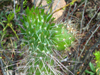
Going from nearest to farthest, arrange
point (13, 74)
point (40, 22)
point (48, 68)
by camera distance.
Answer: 1. point (40, 22)
2. point (48, 68)
3. point (13, 74)

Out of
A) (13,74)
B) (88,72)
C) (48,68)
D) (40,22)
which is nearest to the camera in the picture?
(40,22)

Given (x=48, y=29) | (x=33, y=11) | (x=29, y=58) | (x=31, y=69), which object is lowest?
(x=31, y=69)

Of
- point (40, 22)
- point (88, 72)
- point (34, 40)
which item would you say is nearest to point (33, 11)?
point (40, 22)

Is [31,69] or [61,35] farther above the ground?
[61,35]

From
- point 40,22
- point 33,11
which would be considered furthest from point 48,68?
point 33,11

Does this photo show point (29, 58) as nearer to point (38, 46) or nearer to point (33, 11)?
point (38, 46)

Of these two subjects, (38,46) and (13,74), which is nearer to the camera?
(38,46)
